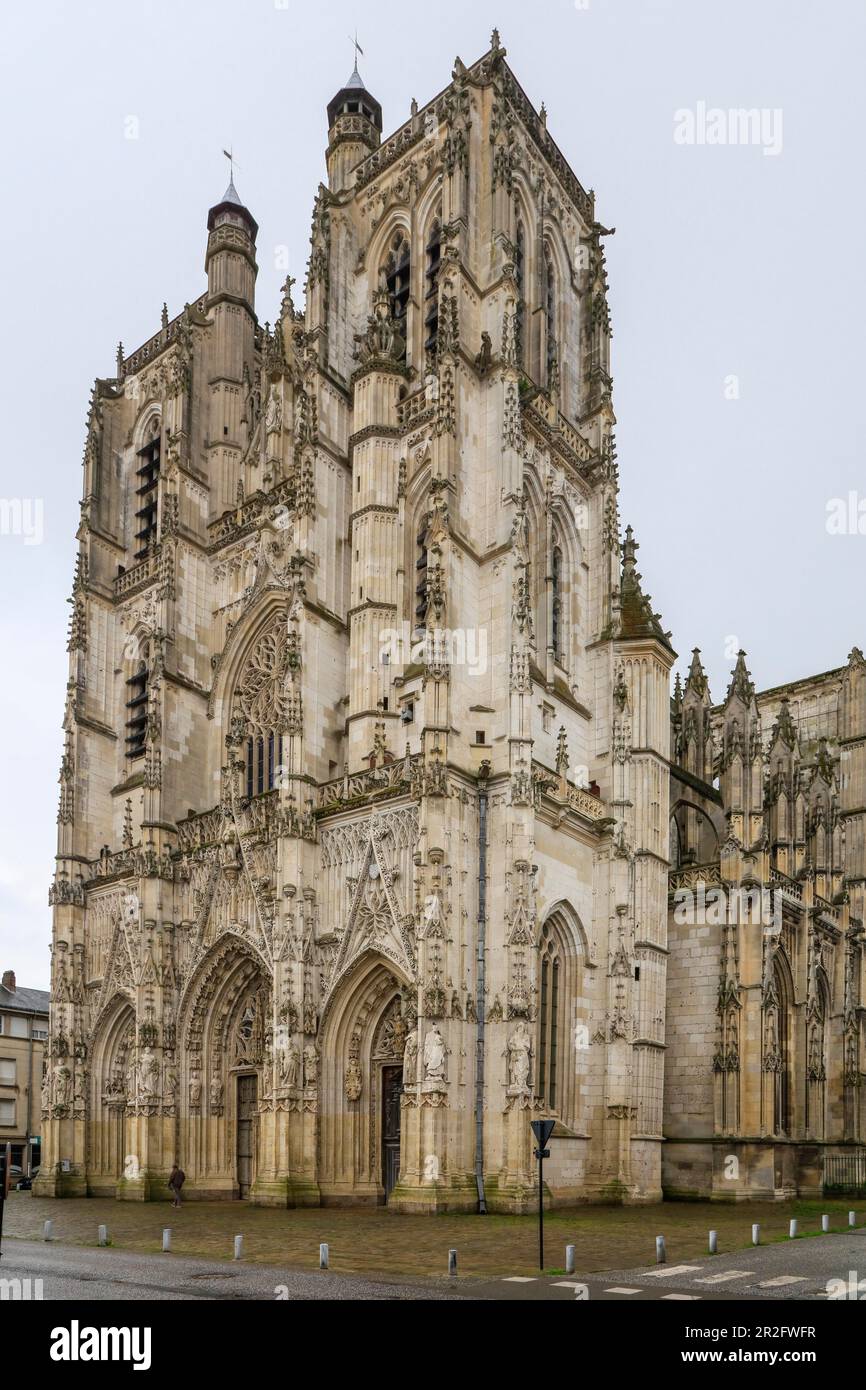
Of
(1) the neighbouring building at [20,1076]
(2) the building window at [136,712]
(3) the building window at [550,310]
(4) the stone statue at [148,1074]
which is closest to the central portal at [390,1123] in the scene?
(4) the stone statue at [148,1074]

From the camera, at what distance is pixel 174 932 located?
113 feet

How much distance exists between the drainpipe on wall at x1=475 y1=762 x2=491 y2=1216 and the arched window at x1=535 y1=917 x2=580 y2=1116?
7.62 feet

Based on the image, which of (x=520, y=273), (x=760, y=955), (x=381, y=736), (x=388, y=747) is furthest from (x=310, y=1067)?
(x=520, y=273)

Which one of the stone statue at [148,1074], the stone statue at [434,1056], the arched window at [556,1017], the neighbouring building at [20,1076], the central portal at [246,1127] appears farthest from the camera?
the neighbouring building at [20,1076]

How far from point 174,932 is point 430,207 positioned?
71.4 ft

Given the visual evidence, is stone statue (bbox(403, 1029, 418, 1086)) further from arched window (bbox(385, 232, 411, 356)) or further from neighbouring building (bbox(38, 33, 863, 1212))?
arched window (bbox(385, 232, 411, 356))

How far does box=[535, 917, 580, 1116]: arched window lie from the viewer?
2873 cm

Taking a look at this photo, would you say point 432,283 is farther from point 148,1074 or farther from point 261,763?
point 148,1074

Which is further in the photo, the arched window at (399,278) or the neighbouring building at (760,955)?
the arched window at (399,278)

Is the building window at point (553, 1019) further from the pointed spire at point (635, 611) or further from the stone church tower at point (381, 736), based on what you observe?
the pointed spire at point (635, 611)

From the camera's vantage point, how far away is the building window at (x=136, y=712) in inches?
1571

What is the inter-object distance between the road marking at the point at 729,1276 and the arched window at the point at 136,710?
2799cm
